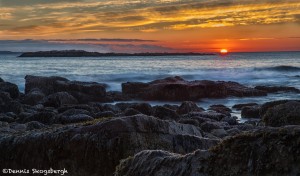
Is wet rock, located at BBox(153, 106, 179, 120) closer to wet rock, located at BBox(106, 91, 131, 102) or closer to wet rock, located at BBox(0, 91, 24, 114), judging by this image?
wet rock, located at BBox(0, 91, 24, 114)

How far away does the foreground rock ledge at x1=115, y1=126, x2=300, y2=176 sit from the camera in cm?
311

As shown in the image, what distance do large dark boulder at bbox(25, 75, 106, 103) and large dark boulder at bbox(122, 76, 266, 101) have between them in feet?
12.3

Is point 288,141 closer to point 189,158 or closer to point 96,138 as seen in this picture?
point 189,158

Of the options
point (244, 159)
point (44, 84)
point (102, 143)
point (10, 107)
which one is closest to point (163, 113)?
point (10, 107)

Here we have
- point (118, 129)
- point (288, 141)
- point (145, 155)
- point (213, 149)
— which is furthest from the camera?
point (118, 129)

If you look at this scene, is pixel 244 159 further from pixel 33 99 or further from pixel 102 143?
pixel 33 99

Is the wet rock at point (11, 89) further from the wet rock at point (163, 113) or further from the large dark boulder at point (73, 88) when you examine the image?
the wet rock at point (163, 113)

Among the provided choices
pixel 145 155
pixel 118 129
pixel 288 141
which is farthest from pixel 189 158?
pixel 118 129

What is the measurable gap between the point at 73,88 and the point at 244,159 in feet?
95.7

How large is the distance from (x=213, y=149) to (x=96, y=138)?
2945mm

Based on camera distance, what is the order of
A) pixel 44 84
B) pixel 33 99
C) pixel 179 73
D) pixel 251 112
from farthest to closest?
pixel 179 73 < pixel 44 84 < pixel 33 99 < pixel 251 112

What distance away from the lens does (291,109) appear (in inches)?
327

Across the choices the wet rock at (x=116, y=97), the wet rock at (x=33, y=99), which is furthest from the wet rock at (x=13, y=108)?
the wet rock at (x=116, y=97)

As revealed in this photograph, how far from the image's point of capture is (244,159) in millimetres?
3322
